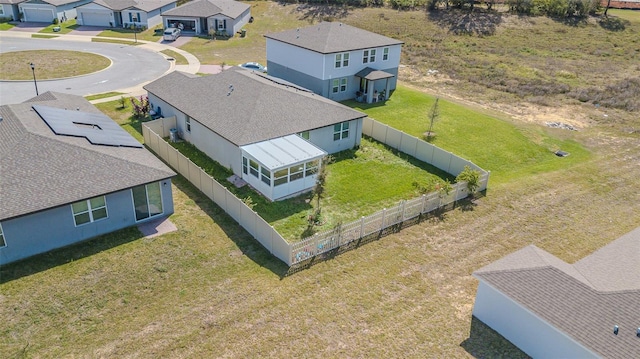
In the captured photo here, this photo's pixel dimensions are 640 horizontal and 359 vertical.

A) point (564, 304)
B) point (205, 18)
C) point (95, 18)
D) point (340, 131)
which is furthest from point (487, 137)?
point (95, 18)

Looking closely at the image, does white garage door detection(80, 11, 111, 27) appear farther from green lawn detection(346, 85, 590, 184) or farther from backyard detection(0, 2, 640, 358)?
green lawn detection(346, 85, 590, 184)

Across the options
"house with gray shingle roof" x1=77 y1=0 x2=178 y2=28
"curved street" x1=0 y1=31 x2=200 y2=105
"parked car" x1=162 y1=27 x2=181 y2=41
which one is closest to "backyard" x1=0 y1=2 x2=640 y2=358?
"curved street" x1=0 y1=31 x2=200 y2=105

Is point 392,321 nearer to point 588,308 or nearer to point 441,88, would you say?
point 588,308

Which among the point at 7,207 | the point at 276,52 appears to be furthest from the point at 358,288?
the point at 276,52

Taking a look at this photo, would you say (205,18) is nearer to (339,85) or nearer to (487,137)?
(339,85)

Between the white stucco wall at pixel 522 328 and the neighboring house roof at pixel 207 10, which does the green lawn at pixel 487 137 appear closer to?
the white stucco wall at pixel 522 328

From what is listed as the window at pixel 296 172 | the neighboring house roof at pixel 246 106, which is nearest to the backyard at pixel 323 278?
the neighboring house roof at pixel 246 106
